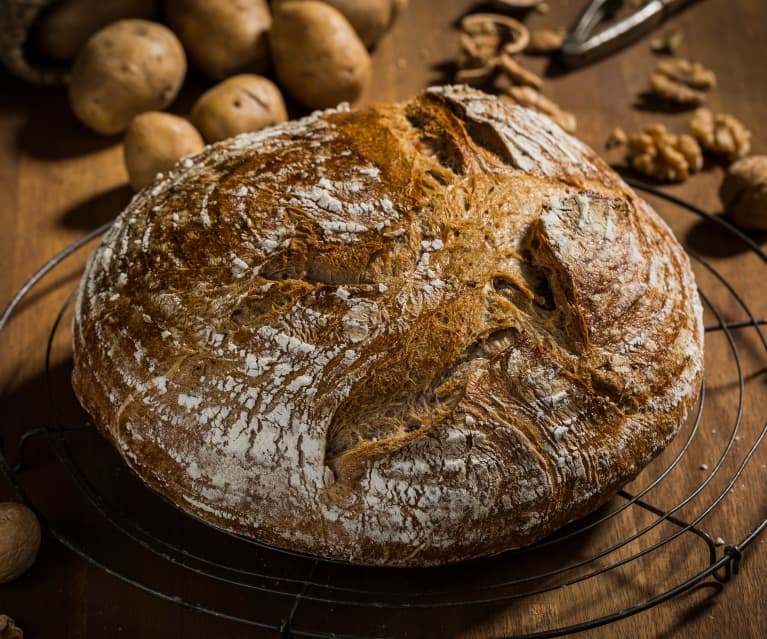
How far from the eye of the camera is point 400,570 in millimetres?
1757

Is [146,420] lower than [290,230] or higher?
lower

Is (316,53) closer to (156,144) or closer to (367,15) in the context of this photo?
(367,15)

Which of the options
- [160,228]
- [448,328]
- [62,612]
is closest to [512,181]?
[448,328]

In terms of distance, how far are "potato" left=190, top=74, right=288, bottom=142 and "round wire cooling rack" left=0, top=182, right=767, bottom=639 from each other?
28.5 inches

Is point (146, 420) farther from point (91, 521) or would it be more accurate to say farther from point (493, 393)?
point (493, 393)

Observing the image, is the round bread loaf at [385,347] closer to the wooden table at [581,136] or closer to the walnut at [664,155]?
the wooden table at [581,136]

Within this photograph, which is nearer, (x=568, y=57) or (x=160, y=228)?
(x=160, y=228)

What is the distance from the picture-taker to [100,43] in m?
2.54

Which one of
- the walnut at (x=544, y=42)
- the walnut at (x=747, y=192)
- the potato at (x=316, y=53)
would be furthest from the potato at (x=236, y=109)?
the walnut at (x=747, y=192)

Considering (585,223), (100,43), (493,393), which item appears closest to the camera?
(493,393)

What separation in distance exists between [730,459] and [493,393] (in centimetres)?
73

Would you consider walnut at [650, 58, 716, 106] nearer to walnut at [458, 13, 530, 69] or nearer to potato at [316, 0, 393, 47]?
walnut at [458, 13, 530, 69]

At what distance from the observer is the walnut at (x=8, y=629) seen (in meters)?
1.59

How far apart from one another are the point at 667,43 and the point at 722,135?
0.57 meters
